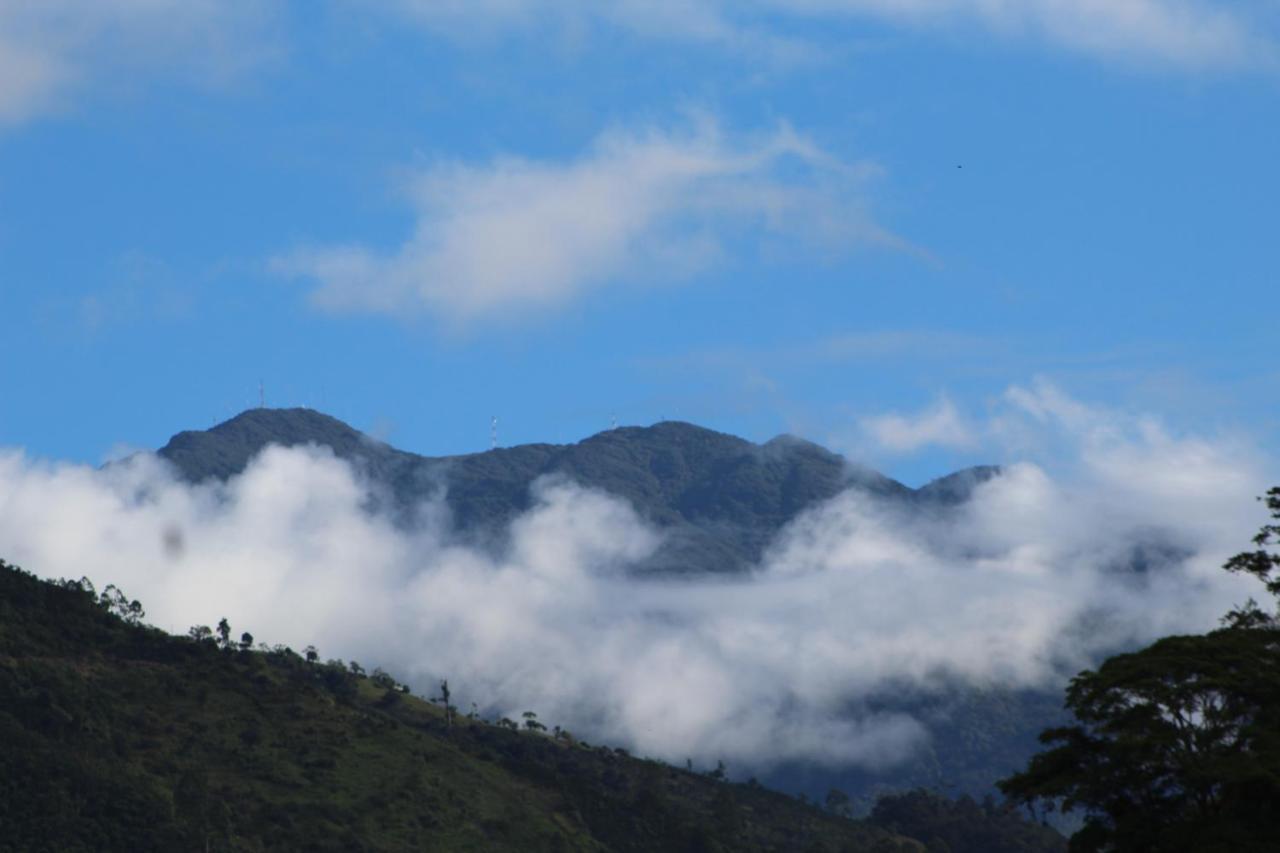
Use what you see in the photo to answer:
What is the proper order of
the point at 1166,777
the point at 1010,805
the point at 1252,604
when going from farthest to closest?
the point at 1252,604 < the point at 1010,805 < the point at 1166,777

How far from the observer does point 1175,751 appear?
65688mm

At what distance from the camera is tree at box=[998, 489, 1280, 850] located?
201 feet

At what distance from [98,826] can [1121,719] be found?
159143 millimetres

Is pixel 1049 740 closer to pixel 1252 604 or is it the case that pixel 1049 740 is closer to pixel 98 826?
pixel 1252 604

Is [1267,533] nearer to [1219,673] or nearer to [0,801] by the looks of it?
[1219,673]

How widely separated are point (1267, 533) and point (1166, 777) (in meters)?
17.7

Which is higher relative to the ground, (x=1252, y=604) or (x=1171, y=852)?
(x=1252, y=604)

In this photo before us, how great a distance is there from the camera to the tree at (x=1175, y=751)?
61.2 meters

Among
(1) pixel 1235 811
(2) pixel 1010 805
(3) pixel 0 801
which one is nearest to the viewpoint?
(1) pixel 1235 811

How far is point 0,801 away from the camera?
19788 centimetres

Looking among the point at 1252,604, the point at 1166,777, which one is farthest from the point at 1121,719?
the point at 1252,604

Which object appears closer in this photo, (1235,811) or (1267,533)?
(1235,811)

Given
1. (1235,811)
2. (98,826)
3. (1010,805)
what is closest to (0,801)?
(98,826)

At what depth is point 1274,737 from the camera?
6234 centimetres
